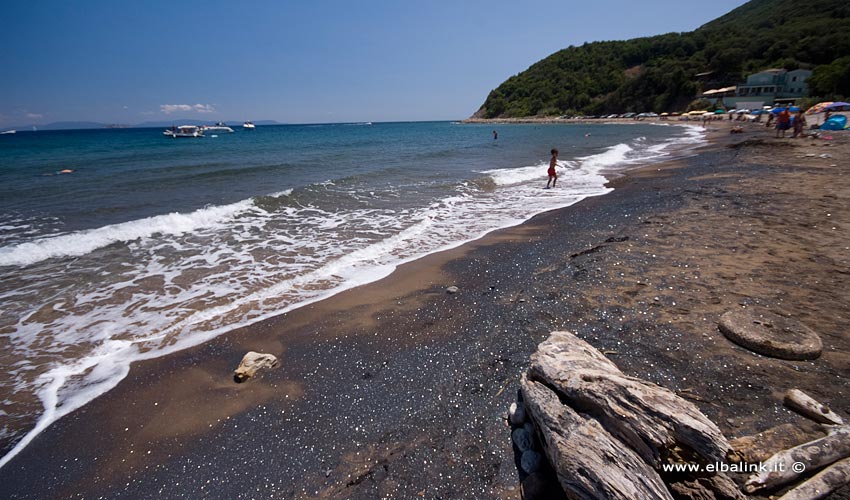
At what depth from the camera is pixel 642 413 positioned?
2334 mm

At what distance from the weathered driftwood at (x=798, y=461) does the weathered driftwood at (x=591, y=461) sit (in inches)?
27.4

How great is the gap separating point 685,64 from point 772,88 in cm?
3472

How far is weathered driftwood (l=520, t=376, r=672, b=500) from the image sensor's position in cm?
211

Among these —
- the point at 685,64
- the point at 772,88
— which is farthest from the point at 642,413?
the point at 685,64

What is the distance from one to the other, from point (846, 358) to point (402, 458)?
4539 millimetres

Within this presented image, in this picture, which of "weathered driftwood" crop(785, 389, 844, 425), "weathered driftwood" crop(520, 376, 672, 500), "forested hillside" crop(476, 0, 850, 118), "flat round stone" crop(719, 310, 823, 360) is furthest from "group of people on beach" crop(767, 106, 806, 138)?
"forested hillside" crop(476, 0, 850, 118)

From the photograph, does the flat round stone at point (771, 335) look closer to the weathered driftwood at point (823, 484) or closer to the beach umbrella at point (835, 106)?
the weathered driftwood at point (823, 484)

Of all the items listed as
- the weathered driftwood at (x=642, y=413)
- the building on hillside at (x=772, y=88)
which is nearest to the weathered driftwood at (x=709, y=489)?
the weathered driftwood at (x=642, y=413)

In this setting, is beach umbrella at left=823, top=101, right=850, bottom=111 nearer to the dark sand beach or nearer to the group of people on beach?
the group of people on beach

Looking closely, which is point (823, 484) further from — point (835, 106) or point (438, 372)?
point (835, 106)

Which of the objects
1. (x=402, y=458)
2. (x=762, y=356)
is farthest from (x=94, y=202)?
(x=762, y=356)

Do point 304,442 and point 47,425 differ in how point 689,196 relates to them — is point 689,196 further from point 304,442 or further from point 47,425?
point 47,425

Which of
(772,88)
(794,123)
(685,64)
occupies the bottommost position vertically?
(794,123)

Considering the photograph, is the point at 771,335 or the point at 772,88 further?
the point at 772,88
